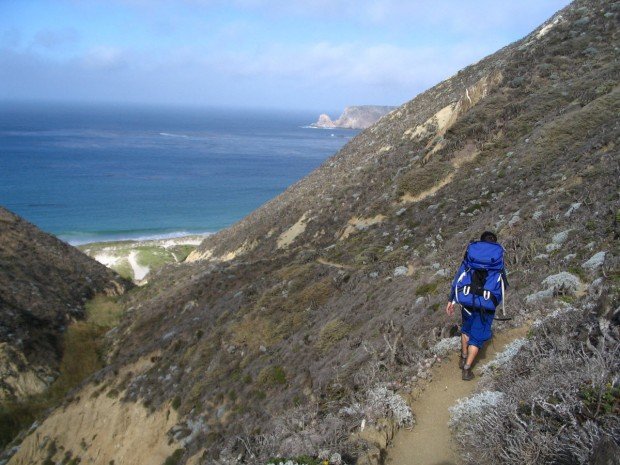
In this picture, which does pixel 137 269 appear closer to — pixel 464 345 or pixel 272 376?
pixel 272 376

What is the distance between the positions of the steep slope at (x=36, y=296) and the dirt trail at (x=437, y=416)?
71.7ft

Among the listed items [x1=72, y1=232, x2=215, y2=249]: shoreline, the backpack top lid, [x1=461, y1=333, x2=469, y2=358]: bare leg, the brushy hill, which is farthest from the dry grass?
[x1=72, y1=232, x2=215, y2=249]: shoreline

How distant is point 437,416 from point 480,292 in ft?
6.61

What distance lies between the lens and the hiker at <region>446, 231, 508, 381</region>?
7004 mm

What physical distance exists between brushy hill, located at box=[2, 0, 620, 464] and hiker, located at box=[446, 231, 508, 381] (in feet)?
3.08

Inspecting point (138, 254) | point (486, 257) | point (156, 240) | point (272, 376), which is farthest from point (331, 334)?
point (156, 240)

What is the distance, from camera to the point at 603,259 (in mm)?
8227

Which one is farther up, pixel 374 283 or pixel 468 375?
pixel 468 375

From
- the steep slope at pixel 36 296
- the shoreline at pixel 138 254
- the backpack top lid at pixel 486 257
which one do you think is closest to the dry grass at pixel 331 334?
the backpack top lid at pixel 486 257

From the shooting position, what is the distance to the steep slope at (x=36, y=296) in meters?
22.6

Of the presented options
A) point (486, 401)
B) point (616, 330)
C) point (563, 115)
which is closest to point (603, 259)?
point (616, 330)

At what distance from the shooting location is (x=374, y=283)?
1411 centimetres

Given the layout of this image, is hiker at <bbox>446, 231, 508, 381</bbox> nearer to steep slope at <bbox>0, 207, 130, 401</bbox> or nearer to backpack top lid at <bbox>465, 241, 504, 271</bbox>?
backpack top lid at <bbox>465, 241, 504, 271</bbox>

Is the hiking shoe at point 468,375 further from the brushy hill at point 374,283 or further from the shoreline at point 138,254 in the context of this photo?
the shoreline at point 138,254
